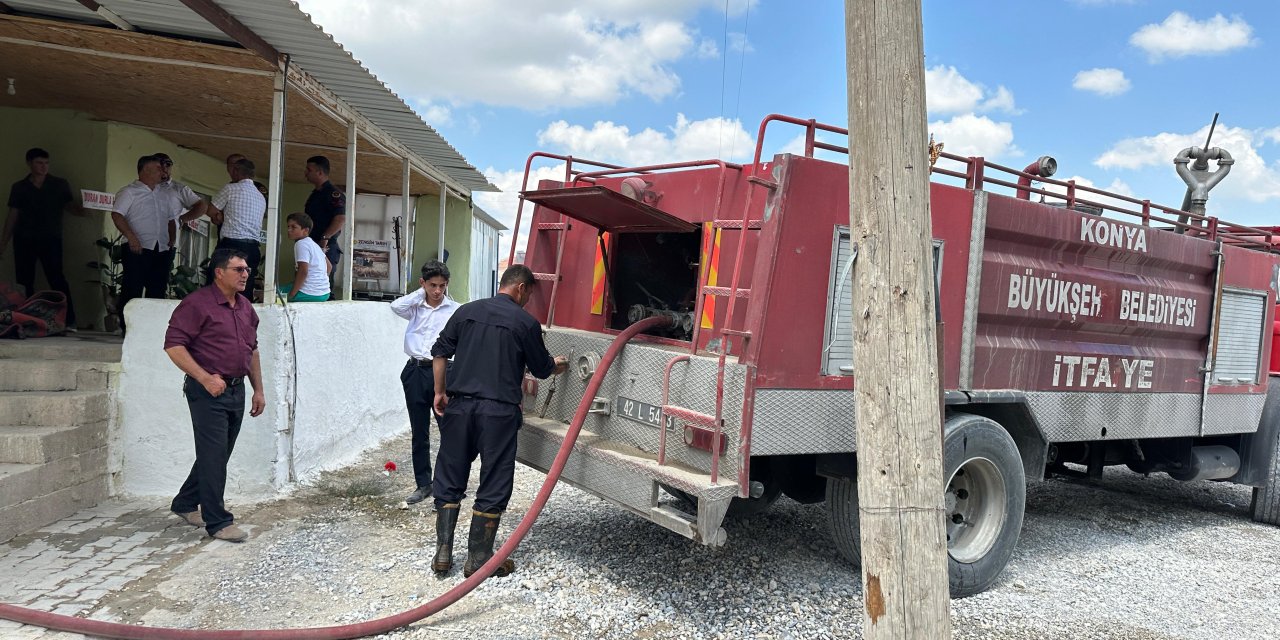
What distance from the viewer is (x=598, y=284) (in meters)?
5.14

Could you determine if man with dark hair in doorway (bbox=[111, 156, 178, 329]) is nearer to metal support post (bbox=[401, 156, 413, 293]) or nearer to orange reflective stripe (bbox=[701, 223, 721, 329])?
metal support post (bbox=[401, 156, 413, 293])

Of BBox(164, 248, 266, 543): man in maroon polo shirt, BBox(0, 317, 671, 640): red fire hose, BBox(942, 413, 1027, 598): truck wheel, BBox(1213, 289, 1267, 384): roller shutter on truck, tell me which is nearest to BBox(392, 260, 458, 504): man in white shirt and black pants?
BBox(164, 248, 266, 543): man in maroon polo shirt

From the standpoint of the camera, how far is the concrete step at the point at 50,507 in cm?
461

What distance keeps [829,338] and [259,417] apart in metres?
4.06

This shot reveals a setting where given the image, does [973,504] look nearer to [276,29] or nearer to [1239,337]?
[1239,337]

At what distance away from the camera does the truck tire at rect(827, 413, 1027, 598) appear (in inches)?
169

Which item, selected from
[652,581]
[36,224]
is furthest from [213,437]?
[36,224]

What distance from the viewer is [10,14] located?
506 cm

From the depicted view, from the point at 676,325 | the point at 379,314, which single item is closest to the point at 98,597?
the point at 676,325

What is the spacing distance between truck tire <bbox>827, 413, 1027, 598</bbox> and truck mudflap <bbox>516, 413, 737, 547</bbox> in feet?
2.38

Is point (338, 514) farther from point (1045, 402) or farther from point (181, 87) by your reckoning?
point (1045, 402)

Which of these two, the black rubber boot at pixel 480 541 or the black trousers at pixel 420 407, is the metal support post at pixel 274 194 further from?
the black rubber boot at pixel 480 541

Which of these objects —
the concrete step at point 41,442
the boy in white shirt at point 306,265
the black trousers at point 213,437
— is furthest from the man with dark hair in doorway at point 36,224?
the black trousers at point 213,437

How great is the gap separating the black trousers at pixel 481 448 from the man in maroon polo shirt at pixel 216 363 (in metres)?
1.34
